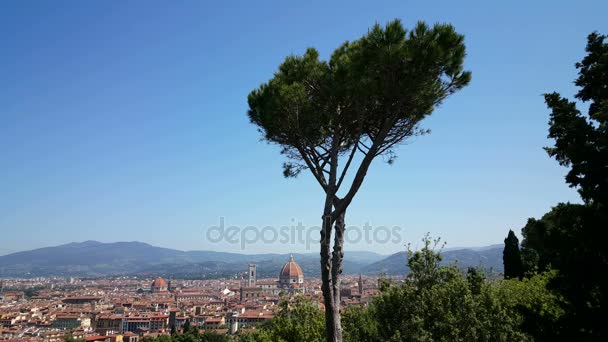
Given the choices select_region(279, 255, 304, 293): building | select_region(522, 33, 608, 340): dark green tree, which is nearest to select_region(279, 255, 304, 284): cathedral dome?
select_region(279, 255, 304, 293): building

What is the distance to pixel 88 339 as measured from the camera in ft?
163

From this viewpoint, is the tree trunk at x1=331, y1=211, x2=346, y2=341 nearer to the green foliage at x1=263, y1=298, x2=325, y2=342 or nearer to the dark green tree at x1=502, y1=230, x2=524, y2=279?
the green foliage at x1=263, y1=298, x2=325, y2=342

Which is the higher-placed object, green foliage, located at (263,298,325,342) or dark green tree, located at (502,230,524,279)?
dark green tree, located at (502,230,524,279)

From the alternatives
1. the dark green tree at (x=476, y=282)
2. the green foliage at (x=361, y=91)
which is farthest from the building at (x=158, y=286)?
the green foliage at (x=361, y=91)

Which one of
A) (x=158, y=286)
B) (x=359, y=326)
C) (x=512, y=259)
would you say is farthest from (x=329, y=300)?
(x=158, y=286)

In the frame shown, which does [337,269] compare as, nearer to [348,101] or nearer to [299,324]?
[348,101]

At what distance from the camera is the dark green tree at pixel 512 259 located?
65.2 ft

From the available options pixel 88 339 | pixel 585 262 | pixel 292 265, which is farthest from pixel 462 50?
pixel 292 265

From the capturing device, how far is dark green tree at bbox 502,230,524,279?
19.9m

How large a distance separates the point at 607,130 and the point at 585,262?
4.38 ft

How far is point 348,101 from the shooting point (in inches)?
283

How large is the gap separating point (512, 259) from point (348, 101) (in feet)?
54.4

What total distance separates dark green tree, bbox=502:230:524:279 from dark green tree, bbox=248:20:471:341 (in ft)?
51.2

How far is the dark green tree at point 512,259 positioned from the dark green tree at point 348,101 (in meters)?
15.6
